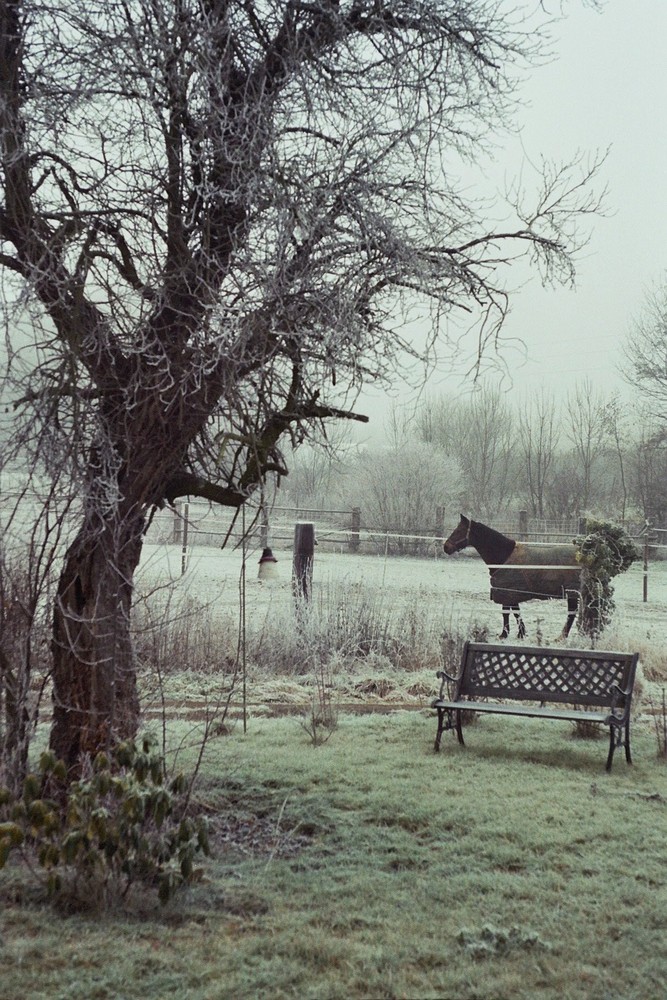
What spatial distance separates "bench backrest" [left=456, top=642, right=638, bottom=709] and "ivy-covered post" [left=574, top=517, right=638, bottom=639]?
284cm

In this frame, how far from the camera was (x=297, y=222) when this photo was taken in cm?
339

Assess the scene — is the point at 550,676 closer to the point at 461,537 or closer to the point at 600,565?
the point at 600,565

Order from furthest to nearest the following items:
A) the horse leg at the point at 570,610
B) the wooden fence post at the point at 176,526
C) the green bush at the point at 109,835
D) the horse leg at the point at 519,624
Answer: the horse leg at the point at 570,610 → the horse leg at the point at 519,624 → the wooden fence post at the point at 176,526 → the green bush at the point at 109,835

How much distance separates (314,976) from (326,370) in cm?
217

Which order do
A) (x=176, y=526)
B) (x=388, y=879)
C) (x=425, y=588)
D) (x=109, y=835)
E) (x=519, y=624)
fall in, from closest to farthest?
(x=109, y=835)
(x=388, y=879)
(x=519, y=624)
(x=176, y=526)
(x=425, y=588)

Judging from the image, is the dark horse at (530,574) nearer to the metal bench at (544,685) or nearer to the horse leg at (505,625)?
the horse leg at (505,625)

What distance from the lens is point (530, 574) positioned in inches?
373

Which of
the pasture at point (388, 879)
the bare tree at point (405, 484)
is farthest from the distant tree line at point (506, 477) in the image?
the pasture at point (388, 879)

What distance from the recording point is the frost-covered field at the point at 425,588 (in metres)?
8.81

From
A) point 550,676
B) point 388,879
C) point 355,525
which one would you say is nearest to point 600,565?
point 550,676

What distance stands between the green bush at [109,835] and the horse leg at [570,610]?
649cm

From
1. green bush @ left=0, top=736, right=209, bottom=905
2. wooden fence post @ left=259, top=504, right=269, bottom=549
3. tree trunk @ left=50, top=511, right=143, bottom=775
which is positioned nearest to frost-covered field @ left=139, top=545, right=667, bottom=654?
wooden fence post @ left=259, top=504, right=269, bottom=549

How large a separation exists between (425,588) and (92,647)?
9110mm

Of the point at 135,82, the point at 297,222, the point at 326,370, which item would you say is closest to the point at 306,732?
the point at 326,370
